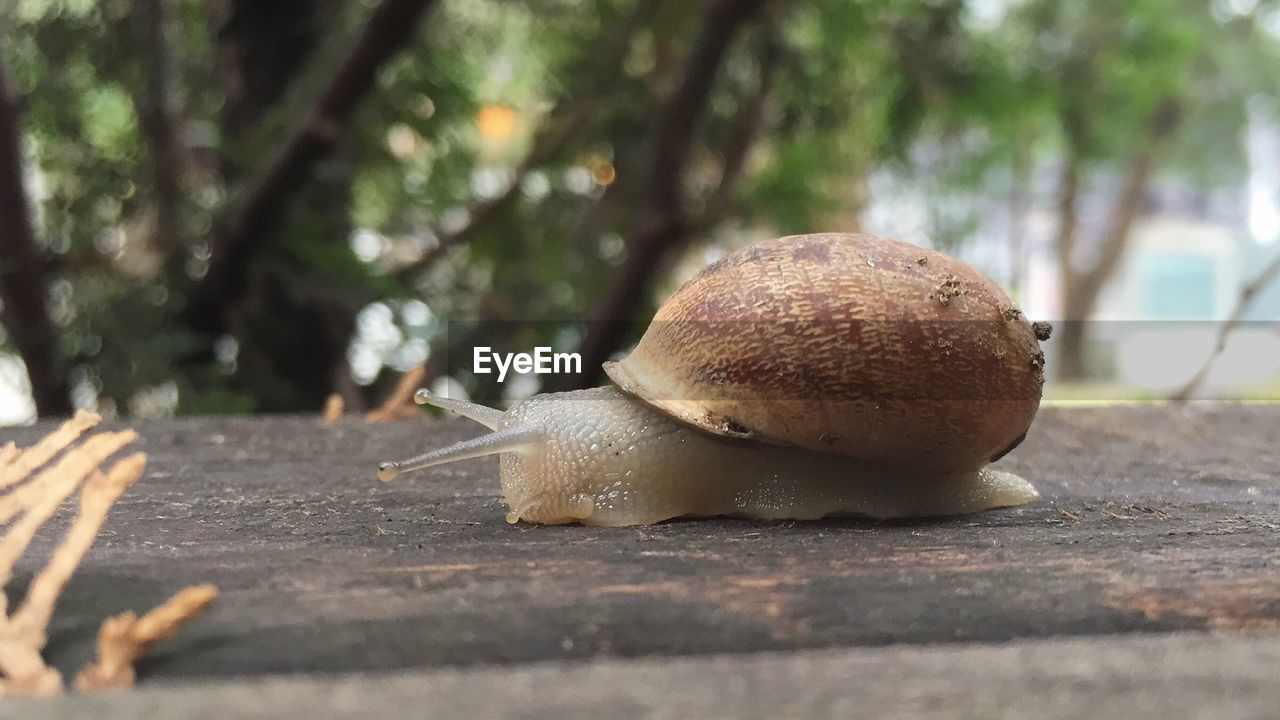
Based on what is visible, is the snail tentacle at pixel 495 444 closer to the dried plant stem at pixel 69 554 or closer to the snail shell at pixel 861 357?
the snail shell at pixel 861 357

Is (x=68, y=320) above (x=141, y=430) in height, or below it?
above

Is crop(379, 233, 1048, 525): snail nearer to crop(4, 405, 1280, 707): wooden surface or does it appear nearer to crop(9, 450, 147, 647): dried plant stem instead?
crop(4, 405, 1280, 707): wooden surface

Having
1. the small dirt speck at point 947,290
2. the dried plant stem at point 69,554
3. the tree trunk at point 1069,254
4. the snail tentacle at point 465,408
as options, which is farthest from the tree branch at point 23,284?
the tree trunk at point 1069,254

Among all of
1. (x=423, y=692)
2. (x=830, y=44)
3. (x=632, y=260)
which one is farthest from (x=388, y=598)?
(x=830, y=44)

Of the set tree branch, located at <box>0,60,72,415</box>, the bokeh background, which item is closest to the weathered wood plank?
the bokeh background

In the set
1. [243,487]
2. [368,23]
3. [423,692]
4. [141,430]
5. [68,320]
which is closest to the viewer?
[423,692]

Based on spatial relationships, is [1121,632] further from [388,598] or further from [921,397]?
[388,598]

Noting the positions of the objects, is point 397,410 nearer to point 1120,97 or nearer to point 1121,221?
point 1120,97
